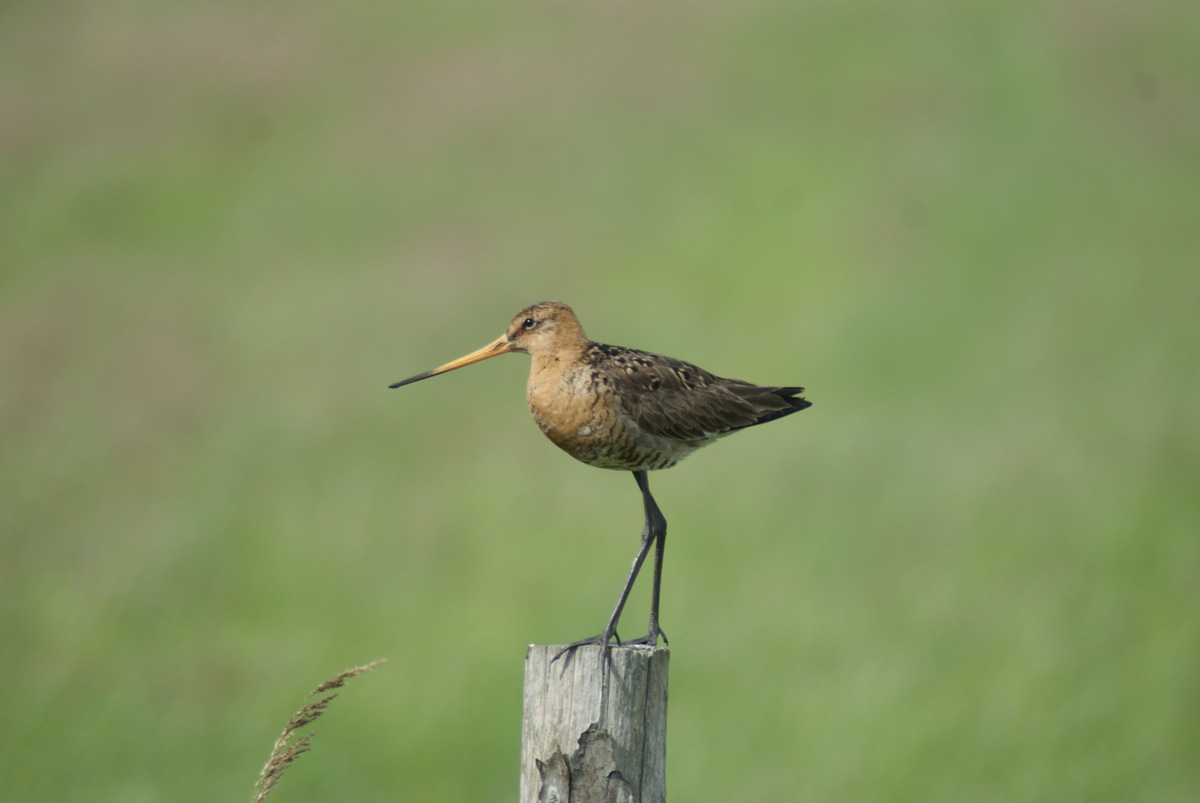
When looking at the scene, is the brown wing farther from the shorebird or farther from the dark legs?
the dark legs

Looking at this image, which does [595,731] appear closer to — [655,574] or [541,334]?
[655,574]

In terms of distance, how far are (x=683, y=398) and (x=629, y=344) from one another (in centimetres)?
1269

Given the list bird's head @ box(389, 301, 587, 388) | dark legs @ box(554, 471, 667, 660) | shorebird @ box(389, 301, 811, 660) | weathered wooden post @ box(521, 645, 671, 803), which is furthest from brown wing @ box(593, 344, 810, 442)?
weathered wooden post @ box(521, 645, 671, 803)

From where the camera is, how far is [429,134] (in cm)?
2469

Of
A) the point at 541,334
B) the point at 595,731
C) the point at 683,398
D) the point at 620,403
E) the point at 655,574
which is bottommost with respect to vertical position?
the point at 595,731

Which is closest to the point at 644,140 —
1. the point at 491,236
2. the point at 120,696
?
the point at 491,236

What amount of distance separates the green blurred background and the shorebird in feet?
22.8

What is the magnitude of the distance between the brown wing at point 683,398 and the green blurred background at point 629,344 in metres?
6.85

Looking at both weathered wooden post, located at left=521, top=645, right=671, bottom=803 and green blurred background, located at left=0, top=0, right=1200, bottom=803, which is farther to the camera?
green blurred background, located at left=0, top=0, right=1200, bottom=803

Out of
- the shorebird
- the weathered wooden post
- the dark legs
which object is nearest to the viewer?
the weathered wooden post

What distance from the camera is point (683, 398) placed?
7352mm

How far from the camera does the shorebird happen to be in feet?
22.3

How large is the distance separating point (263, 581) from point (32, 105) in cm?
1274

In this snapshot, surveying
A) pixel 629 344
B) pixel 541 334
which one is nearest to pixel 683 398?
pixel 541 334
